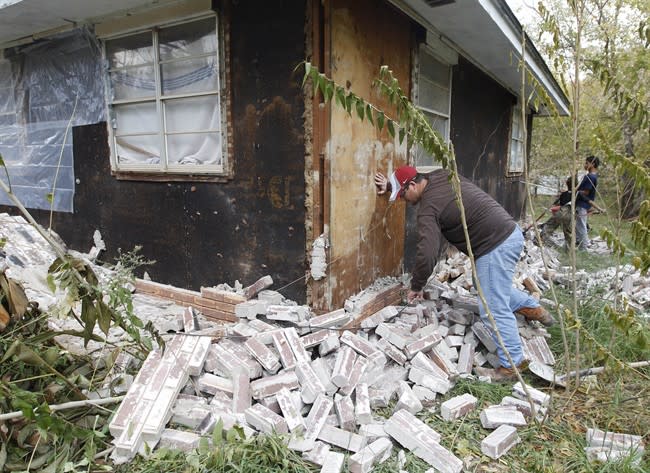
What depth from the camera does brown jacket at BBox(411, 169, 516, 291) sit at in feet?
10.6

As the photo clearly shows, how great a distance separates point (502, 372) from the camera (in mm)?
3277

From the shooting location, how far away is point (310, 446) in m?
2.29

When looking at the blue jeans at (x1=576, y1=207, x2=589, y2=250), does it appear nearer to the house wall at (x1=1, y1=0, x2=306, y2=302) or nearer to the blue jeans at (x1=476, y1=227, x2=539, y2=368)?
the blue jeans at (x1=476, y1=227, x2=539, y2=368)

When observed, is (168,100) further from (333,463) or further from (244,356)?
(333,463)

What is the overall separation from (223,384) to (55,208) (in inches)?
161

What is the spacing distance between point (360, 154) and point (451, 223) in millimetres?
1048

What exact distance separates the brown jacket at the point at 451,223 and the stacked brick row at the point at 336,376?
0.59 m

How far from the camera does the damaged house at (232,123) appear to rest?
11.0 feet

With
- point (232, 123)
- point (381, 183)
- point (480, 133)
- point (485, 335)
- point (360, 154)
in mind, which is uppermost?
point (480, 133)

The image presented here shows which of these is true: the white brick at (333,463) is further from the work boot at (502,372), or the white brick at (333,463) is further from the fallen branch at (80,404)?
the work boot at (502,372)

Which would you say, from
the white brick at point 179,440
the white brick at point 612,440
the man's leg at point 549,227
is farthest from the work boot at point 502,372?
the man's leg at point 549,227

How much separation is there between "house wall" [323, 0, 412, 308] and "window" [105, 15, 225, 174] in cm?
112

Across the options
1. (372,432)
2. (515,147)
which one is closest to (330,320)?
(372,432)

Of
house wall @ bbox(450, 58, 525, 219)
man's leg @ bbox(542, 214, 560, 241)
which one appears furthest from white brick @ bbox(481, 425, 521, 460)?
man's leg @ bbox(542, 214, 560, 241)
